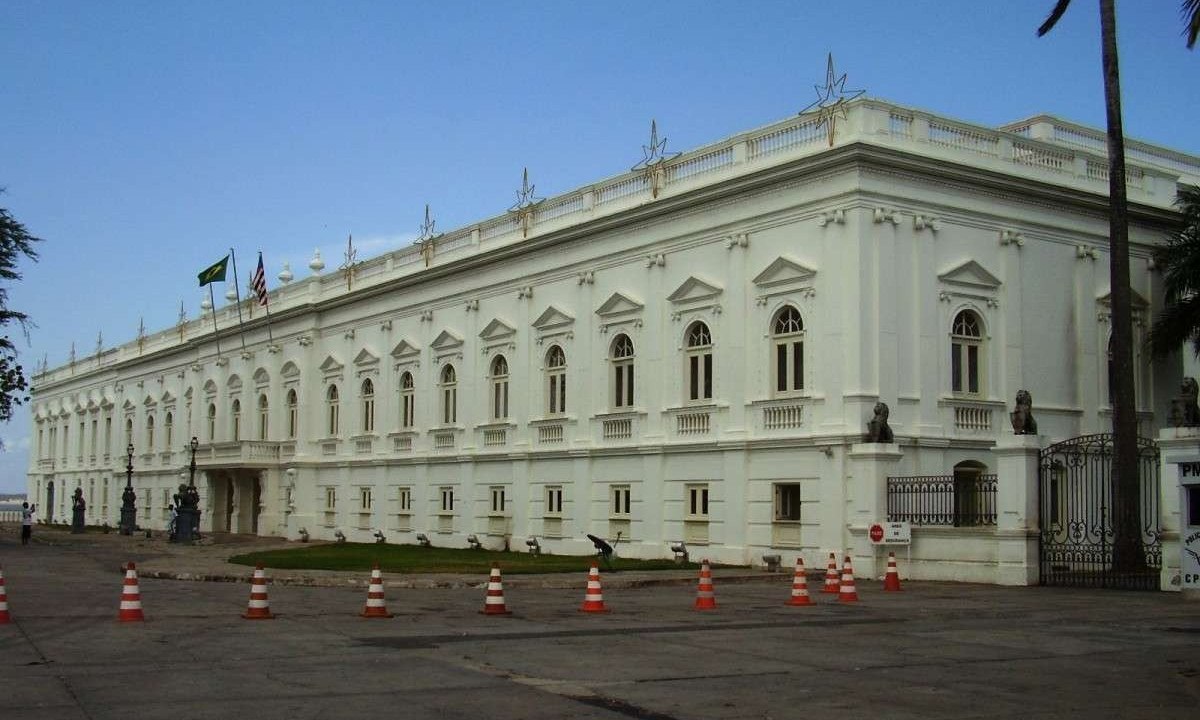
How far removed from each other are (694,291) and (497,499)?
469 inches

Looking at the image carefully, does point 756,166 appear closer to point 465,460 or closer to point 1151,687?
point 465,460

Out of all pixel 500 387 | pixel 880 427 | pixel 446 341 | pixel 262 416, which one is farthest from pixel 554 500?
pixel 262 416

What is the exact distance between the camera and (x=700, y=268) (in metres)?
36.4

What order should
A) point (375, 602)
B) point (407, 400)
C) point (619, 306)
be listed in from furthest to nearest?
1. point (407, 400)
2. point (619, 306)
3. point (375, 602)

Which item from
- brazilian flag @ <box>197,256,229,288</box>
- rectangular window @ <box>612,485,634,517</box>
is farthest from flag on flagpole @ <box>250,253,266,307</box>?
rectangular window @ <box>612,485,634,517</box>

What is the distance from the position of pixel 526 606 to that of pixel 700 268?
1592 cm

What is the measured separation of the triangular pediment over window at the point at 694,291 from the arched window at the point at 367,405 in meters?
19.2

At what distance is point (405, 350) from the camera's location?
50625 millimetres

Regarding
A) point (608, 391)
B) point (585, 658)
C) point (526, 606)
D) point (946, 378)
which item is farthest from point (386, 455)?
point (585, 658)

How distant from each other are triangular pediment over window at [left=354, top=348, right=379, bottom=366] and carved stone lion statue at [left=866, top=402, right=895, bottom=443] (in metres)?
25.9

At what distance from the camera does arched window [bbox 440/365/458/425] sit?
157ft

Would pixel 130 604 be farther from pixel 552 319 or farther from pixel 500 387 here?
→ pixel 500 387

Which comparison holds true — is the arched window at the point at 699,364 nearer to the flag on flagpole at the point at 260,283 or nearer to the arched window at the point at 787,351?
the arched window at the point at 787,351

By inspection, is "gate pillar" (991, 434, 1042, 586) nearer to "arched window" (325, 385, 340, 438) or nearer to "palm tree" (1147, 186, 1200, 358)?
"palm tree" (1147, 186, 1200, 358)
